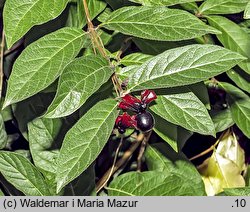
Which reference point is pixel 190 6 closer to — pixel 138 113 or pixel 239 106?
pixel 239 106

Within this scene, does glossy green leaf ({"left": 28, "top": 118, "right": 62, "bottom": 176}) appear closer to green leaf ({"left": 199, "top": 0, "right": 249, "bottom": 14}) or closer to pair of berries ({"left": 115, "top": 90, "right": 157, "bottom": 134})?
pair of berries ({"left": 115, "top": 90, "right": 157, "bottom": 134})

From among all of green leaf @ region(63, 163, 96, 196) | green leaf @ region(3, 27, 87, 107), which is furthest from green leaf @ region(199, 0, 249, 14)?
green leaf @ region(63, 163, 96, 196)

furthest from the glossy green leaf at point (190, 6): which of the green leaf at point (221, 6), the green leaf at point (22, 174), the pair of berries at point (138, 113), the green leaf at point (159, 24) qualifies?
the green leaf at point (22, 174)

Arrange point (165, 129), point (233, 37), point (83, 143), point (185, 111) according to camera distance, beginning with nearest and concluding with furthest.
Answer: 1. point (83, 143)
2. point (185, 111)
3. point (165, 129)
4. point (233, 37)

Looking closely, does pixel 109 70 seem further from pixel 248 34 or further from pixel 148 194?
pixel 248 34

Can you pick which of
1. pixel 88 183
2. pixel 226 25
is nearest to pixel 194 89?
pixel 226 25

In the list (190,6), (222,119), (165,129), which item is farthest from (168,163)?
(190,6)
